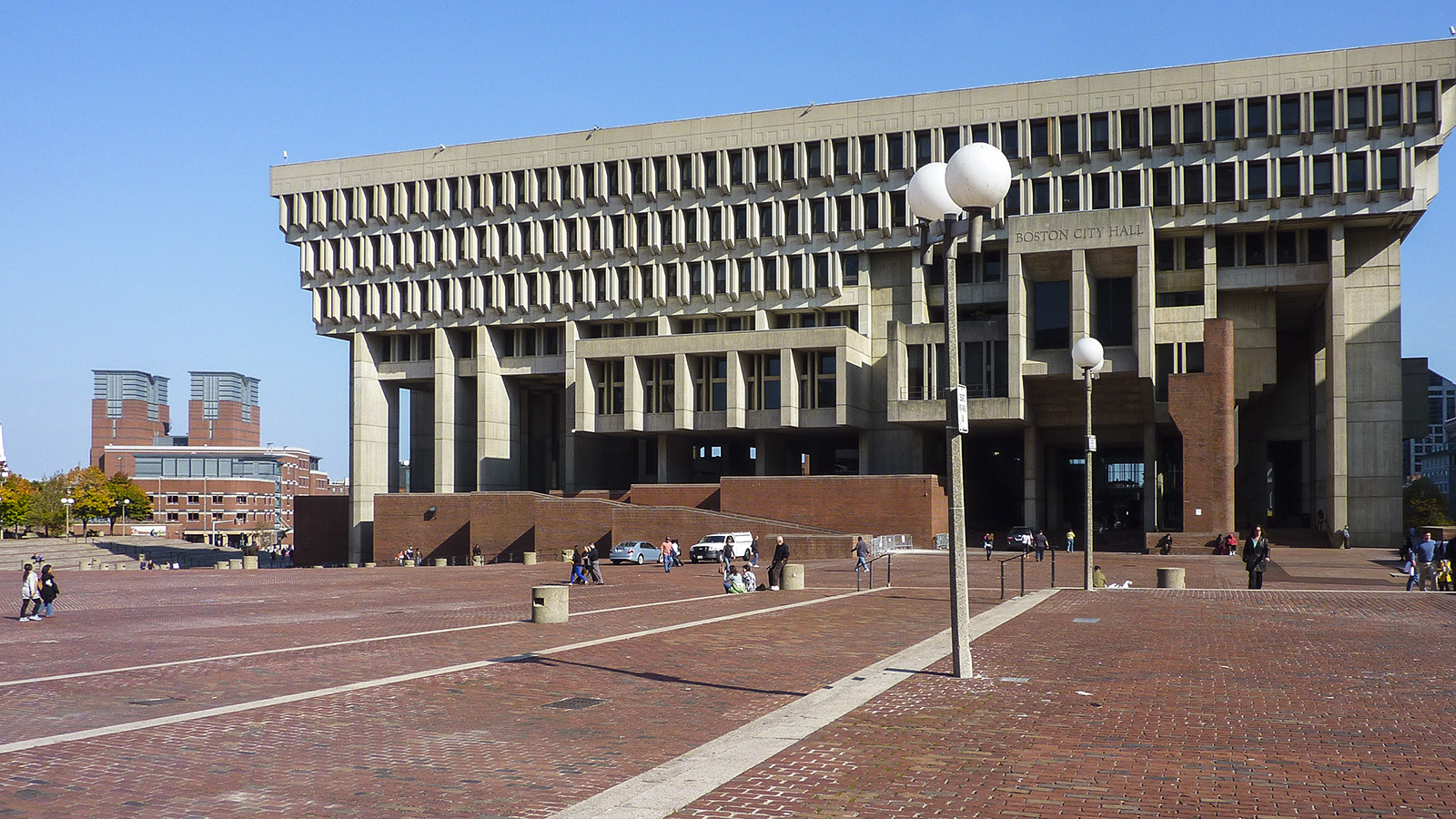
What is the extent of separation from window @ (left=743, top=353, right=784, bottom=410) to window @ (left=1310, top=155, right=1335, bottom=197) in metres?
29.6

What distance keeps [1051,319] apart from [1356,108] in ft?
60.6

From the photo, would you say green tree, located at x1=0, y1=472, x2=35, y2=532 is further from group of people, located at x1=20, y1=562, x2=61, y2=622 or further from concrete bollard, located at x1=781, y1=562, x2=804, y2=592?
concrete bollard, located at x1=781, y1=562, x2=804, y2=592

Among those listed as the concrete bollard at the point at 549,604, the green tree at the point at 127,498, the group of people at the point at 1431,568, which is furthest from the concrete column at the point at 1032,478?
the green tree at the point at 127,498

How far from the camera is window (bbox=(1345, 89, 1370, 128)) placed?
5769 centimetres

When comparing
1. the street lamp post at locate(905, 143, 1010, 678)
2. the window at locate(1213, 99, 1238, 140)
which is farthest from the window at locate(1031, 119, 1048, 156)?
the street lamp post at locate(905, 143, 1010, 678)

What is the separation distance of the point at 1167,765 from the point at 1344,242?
60069 millimetres

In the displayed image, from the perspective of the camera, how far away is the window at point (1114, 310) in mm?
59625

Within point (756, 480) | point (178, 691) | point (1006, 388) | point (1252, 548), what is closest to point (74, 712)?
point (178, 691)

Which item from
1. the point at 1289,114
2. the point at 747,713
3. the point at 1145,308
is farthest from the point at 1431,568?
the point at 1289,114

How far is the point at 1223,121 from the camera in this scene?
60250 mm

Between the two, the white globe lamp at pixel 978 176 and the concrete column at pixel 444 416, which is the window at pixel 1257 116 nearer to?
the concrete column at pixel 444 416

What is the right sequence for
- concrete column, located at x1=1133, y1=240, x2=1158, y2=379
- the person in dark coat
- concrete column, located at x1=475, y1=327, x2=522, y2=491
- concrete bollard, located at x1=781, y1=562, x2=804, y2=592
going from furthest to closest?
1. concrete column, located at x1=475, y1=327, x2=522, y2=491
2. concrete column, located at x1=1133, y1=240, x2=1158, y2=379
3. concrete bollard, located at x1=781, y1=562, x2=804, y2=592
4. the person in dark coat

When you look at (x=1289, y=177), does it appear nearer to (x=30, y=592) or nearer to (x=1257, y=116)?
(x=1257, y=116)

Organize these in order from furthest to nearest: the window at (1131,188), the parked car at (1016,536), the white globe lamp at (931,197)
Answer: the window at (1131,188) → the parked car at (1016,536) → the white globe lamp at (931,197)
